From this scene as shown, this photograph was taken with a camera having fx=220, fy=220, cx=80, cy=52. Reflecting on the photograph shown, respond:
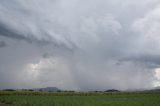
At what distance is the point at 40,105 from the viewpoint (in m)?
40.2

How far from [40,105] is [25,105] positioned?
4.41 metres

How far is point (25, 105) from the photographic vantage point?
141 ft

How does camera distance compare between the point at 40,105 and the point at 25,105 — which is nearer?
the point at 40,105
